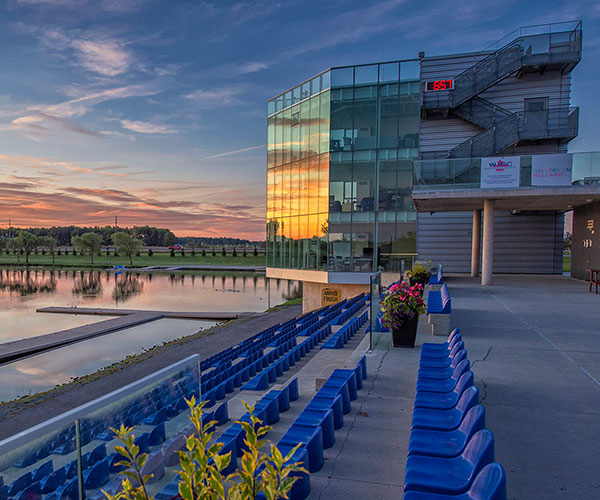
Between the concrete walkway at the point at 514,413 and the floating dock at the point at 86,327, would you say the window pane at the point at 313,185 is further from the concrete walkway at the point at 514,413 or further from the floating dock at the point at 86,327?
the concrete walkway at the point at 514,413

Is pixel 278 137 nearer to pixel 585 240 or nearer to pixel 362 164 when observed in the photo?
pixel 362 164

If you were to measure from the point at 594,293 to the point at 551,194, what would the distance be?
182 inches

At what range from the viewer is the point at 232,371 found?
12289 mm

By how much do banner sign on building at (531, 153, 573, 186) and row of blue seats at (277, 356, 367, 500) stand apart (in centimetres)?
1620

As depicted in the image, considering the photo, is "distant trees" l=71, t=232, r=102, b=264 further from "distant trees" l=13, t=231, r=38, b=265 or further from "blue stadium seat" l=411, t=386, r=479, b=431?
"blue stadium seat" l=411, t=386, r=479, b=431

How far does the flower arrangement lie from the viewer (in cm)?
921

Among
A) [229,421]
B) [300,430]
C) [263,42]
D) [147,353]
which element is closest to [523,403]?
[300,430]

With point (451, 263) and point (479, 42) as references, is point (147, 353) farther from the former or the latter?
point (479, 42)

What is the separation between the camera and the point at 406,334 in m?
9.48

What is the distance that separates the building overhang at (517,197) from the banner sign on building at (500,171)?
1.00 ft

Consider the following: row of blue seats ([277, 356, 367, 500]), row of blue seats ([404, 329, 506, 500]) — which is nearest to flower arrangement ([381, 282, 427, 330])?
row of blue seats ([277, 356, 367, 500])

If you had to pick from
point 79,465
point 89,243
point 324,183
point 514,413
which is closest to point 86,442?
point 79,465

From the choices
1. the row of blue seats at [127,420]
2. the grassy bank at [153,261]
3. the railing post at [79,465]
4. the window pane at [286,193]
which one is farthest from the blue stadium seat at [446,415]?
the grassy bank at [153,261]

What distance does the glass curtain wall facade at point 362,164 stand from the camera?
2795cm
